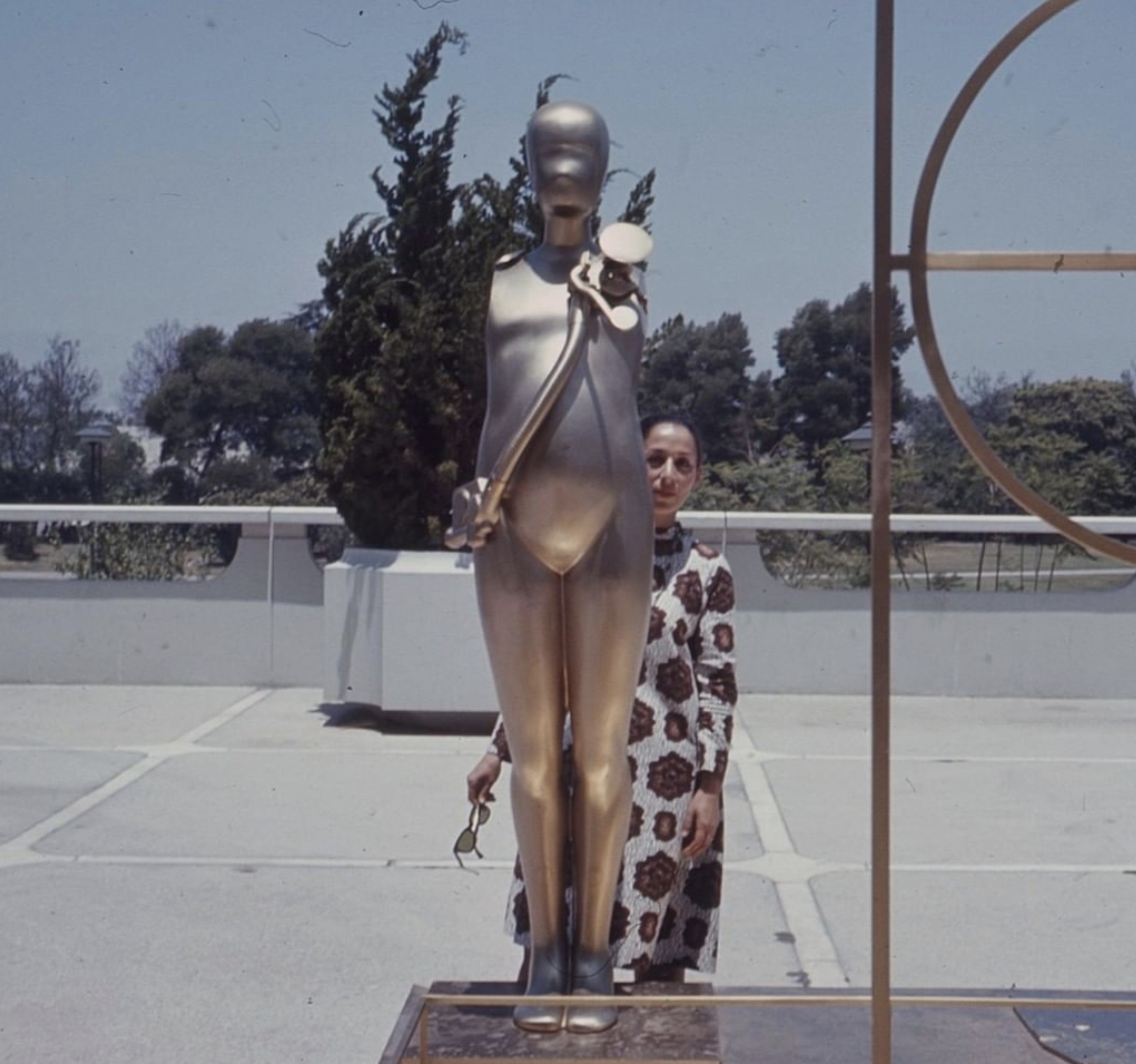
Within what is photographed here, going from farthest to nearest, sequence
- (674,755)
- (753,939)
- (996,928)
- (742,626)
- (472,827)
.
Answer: (742,626) → (996,928) → (753,939) → (472,827) → (674,755)

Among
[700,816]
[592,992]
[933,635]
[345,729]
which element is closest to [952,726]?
[933,635]

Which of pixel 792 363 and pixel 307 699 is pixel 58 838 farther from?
pixel 792 363

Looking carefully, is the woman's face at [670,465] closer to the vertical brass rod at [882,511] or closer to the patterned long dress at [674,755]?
the patterned long dress at [674,755]

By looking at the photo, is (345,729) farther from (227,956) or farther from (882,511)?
(882,511)

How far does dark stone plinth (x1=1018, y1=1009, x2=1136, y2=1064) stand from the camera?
1.99 metres

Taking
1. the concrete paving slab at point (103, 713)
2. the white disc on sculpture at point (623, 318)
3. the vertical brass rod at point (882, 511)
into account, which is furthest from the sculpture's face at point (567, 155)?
the concrete paving slab at point (103, 713)

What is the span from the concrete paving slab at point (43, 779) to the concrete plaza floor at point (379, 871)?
2cm

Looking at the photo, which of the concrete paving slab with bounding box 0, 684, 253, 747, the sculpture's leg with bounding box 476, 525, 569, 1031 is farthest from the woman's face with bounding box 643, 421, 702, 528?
the concrete paving slab with bounding box 0, 684, 253, 747

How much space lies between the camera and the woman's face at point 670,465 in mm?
2441

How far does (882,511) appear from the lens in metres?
1.86

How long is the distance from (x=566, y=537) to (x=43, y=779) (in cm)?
501

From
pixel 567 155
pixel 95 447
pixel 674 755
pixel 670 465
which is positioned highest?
pixel 95 447

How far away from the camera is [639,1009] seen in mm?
2053

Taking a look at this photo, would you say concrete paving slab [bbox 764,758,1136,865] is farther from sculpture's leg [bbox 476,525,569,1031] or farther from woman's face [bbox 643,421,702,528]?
sculpture's leg [bbox 476,525,569,1031]
